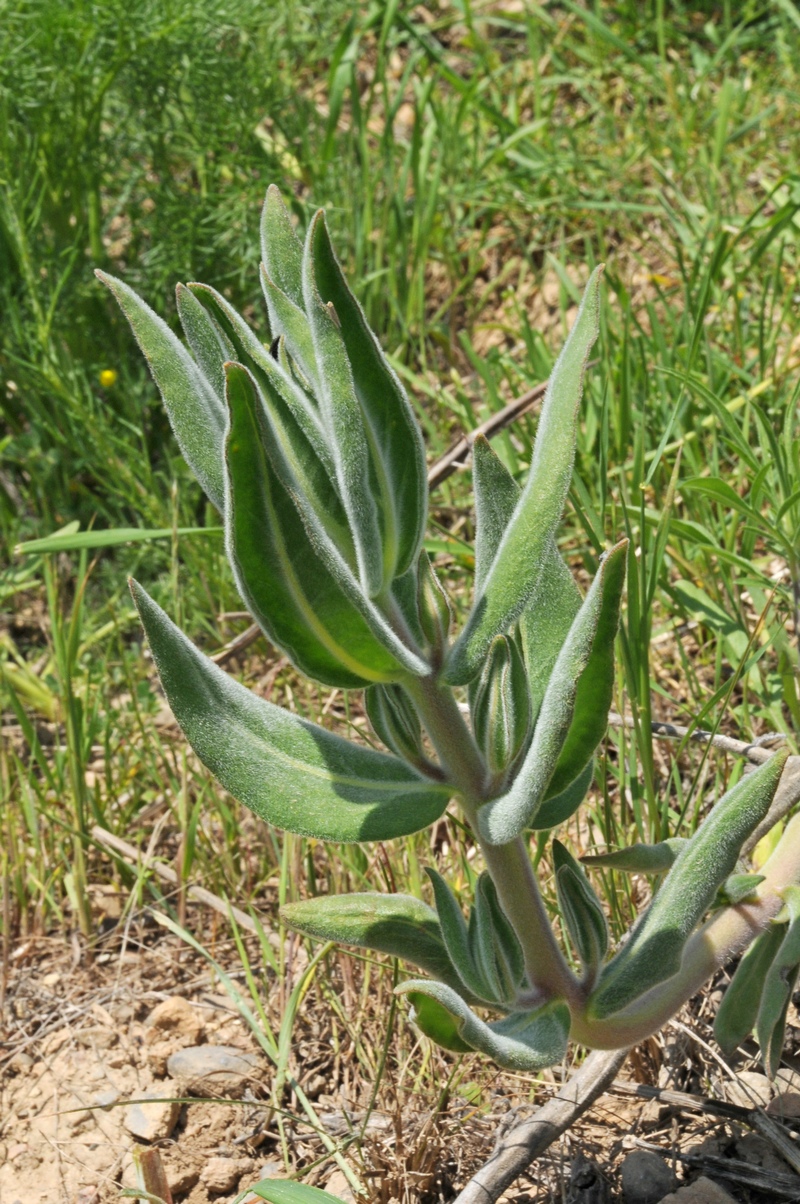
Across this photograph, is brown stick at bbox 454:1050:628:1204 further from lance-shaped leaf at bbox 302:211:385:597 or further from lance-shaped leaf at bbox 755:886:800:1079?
lance-shaped leaf at bbox 302:211:385:597

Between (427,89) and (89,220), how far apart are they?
39.3 inches

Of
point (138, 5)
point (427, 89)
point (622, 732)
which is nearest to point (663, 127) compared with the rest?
point (427, 89)

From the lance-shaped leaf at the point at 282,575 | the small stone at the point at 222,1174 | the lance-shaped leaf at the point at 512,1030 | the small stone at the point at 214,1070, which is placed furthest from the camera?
the small stone at the point at 214,1070

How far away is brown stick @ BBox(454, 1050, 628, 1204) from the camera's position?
1423 millimetres

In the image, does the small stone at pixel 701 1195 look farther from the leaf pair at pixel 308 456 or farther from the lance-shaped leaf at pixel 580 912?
the leaf pair at pixel 308 456

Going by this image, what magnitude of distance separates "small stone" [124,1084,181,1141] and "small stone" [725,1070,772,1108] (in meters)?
0.81

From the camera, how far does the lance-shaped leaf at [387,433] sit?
3.77ft

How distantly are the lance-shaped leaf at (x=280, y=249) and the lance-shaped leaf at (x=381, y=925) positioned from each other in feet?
2.18

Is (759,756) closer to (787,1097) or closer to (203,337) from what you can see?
(787,1097)

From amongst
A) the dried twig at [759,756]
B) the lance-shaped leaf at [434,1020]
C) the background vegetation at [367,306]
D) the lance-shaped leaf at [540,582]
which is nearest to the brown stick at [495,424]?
the background vegetation at [367,306]

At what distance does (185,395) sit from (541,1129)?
0.95 m

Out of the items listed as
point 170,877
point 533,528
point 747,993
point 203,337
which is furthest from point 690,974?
point 170,877

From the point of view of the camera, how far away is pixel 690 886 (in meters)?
1.30

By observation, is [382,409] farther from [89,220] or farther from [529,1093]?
[89,220]
